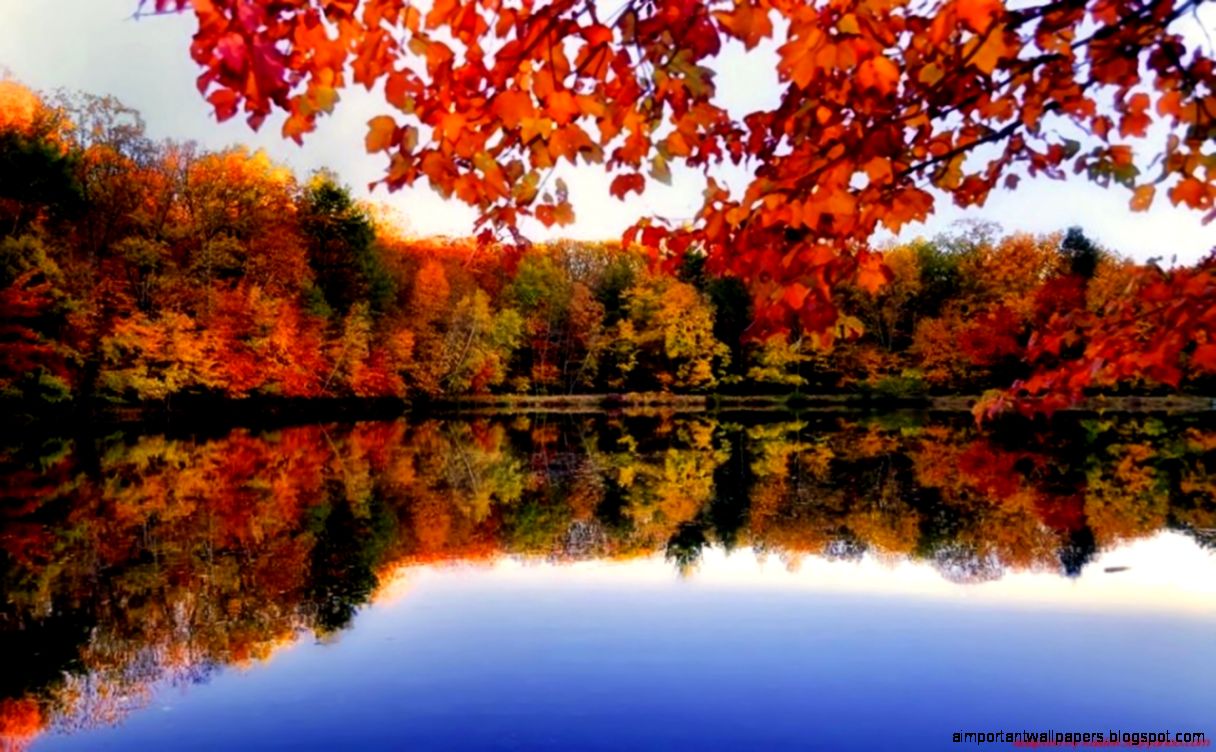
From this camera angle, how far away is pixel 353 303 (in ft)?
143

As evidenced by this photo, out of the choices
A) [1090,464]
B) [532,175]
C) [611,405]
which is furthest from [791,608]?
[611,405]

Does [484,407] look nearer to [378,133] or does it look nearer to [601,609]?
[601,609]

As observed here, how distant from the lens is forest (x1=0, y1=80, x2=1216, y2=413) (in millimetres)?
27578

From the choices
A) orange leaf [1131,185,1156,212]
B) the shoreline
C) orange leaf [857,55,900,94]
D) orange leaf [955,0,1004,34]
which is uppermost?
orange leaf [955,0,1004,34]

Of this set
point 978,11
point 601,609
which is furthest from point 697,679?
point 978,11

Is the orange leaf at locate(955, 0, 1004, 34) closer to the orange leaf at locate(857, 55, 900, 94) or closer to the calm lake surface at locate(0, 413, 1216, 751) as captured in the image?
the orange leaf at locate(857, 55, 900, 94)

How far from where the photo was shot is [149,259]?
31656 millimetres

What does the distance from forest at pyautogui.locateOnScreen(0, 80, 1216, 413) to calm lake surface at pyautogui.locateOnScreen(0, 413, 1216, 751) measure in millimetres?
4166

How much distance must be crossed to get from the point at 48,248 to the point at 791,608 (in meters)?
27.0

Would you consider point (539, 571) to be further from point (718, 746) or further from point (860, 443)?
point (860, 443)

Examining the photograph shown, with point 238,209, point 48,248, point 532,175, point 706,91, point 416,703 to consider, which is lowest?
point 416,703

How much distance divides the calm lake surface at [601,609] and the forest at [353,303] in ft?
13.7

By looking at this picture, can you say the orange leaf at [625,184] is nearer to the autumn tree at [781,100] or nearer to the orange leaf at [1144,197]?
the autumn tree at [781,100]

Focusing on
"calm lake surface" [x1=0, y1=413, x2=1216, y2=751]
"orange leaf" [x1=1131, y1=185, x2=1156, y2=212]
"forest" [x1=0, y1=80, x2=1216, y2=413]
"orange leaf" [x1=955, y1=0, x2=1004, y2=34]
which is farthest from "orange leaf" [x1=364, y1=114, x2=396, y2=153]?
"forest" [x1=0, y1=80, x2=1216, y2=413]
